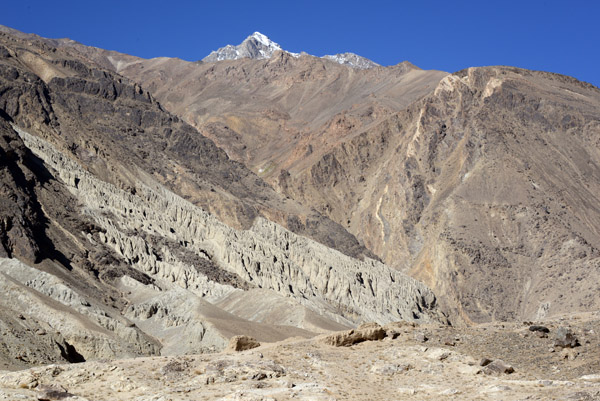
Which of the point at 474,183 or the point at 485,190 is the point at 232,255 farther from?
the point at 474,183

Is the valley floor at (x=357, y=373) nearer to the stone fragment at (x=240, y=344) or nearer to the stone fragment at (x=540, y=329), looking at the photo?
the stone fragment at (x=540, y=329)

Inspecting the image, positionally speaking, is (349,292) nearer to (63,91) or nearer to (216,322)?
(216,322)

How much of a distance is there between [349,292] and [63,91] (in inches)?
2077

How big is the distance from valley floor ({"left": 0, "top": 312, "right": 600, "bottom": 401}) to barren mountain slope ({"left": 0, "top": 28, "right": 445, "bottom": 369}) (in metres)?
13.9

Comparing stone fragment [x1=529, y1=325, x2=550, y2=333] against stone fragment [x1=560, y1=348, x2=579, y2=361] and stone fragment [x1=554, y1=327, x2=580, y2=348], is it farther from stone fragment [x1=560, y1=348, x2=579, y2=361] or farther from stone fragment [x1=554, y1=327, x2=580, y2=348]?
stone fragment [x1=560, y1=348, x2=579, y2=361]

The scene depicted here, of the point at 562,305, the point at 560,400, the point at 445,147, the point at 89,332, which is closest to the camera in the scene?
the point at 560,400

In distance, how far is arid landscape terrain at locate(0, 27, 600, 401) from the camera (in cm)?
2552

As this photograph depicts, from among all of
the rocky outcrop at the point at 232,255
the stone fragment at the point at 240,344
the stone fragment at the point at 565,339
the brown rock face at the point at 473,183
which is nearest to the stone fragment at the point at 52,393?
the stone fragment at the point at 240,344

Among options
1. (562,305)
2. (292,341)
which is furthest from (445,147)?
(292,341)

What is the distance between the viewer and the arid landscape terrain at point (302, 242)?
83.7 feet

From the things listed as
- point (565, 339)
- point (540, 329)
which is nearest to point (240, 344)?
point (540, 329)

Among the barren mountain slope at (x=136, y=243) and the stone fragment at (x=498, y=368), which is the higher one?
the barren mountain slope at (x=136, y=243)

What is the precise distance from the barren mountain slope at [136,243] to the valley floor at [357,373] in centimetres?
1386

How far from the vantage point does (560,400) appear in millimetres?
20594
